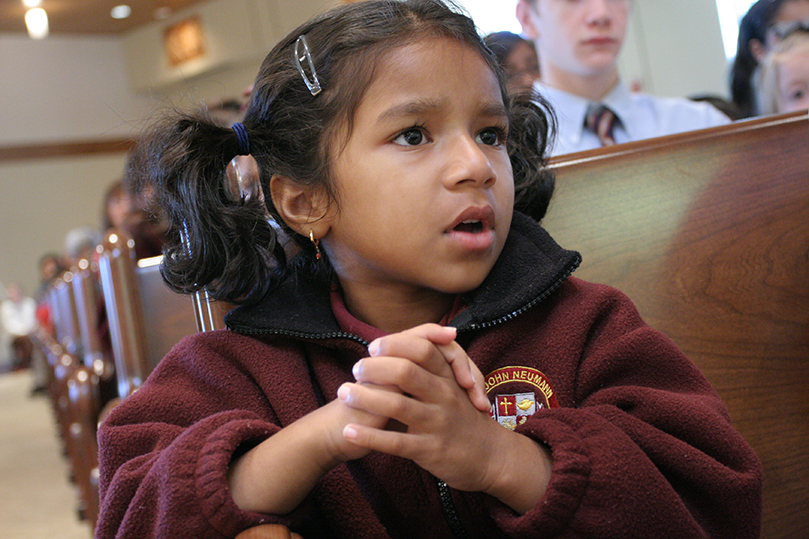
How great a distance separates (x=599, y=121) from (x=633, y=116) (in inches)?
6.0

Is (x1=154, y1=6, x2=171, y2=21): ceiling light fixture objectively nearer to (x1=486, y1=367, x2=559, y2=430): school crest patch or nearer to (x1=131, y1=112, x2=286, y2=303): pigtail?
(x1=131, y1=112, x2=286, y2=303): pigtail

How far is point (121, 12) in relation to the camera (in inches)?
286

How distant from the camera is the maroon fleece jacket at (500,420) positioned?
634mm

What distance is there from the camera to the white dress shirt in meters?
1.76

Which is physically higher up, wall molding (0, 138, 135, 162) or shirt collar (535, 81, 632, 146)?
wall molding (0, 138, 135, 162)

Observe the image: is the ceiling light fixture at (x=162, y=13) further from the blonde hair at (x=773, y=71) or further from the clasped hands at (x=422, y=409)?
the clasped hands at (x=422, y=409)

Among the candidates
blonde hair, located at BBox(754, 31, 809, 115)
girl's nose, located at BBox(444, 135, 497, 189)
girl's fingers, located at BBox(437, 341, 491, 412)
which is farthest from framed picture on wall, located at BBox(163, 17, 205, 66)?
girl's fingers, located at BBox(437, 341, 491, 412)

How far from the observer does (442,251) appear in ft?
2.54

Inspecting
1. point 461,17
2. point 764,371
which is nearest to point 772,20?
point 764,371

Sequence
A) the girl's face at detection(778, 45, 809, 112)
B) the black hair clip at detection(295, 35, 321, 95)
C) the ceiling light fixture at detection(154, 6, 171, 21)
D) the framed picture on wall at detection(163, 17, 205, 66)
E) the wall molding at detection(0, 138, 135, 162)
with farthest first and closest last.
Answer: the wall molding at detection(0, 138, 135, 162) → the ceiling light fixture at detection(154, 6, 171, 21) → the framed picture on wall at detection(163, 17, 205, 66) → the girl's face at detection(778, 45, 809, 112) → the black hair clip at detection(295, 35, 321, 95)

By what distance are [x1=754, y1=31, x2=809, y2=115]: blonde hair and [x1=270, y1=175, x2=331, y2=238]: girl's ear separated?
139 centimetres

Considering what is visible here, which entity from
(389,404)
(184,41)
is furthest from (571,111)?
(184,41)

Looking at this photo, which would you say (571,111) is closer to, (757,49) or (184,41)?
(757,49)

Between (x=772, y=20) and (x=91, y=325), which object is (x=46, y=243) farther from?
(x=772, y=20)
